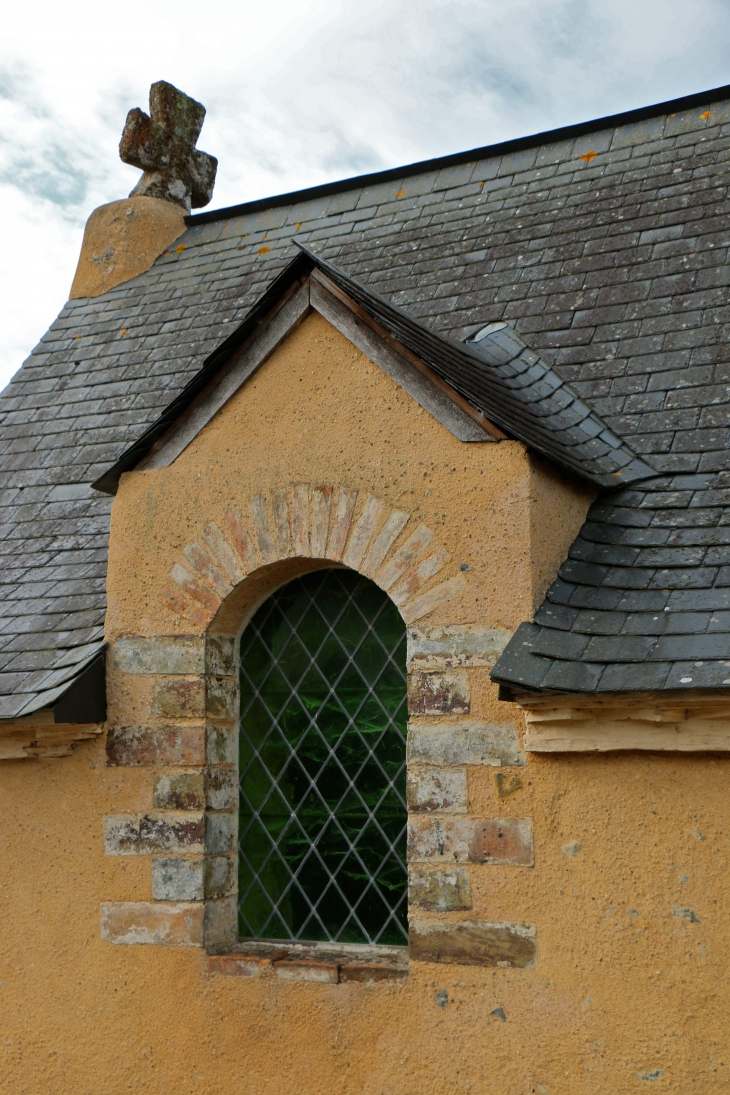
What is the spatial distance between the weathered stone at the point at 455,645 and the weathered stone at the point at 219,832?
3.97 feet

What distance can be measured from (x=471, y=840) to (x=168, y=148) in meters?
7.41

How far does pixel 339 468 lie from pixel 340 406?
0.29 m

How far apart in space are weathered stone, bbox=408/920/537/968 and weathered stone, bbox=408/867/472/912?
67mm

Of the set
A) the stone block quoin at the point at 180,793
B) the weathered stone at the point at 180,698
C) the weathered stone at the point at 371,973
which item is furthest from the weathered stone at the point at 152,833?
the weathered stone at the point at 371,973

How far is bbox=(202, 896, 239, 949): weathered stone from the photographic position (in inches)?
176

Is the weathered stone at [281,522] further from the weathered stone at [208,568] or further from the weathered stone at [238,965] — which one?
the weathered stone at [238,965]

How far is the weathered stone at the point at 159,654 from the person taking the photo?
185 inches

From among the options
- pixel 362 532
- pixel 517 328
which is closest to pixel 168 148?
pixel 517 328

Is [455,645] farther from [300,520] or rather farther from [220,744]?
[220,744]

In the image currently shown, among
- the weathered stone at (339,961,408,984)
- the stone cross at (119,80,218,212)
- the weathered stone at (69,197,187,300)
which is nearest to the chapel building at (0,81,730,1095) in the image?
the weathered stone at (339,961,408,984)

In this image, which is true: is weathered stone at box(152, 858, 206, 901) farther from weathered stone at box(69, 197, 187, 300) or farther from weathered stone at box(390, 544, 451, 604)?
weathered stone at box(69, 197, 187, 300)

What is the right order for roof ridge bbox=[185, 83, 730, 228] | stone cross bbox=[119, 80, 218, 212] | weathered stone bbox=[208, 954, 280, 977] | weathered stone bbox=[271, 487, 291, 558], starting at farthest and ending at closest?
stone cross bbox=[119, 80, 218, 212] < roof ridge bbox=[185, 83, 730, 228] < weathered stone bbox=[271, 487, 291, 558] < weathered stone bbox=[208, 954, 280, 977]

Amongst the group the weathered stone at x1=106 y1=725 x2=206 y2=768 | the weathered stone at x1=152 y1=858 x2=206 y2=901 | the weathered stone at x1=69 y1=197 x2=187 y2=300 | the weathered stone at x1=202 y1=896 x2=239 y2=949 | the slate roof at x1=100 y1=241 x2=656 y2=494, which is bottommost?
the weathered stone at x1=202 y1=896 x2=239 y2=949

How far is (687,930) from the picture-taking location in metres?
3.60
